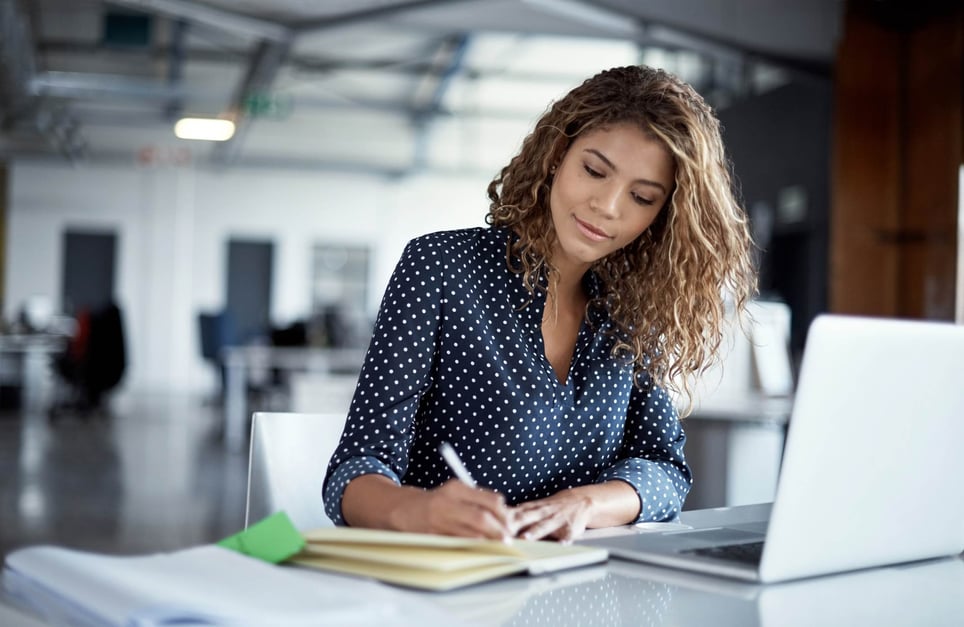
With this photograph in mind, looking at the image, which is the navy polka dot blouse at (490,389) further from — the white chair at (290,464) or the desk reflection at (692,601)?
the desk reflection at (692,601)

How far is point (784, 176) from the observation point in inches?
330

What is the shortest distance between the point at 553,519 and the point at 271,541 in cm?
33

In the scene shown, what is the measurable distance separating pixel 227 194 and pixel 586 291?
1461cm

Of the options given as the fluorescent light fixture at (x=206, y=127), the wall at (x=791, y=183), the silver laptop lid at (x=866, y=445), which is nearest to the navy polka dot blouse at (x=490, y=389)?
the silver laptop lid at (x=866, y=445)

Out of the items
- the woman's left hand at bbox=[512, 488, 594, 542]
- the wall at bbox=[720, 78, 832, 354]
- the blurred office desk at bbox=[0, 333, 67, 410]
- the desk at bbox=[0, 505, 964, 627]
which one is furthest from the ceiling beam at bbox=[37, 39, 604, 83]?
the desk at bbox=[0, 505, 964, 627]

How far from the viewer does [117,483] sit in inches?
254

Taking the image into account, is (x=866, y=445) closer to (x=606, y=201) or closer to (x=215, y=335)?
(x=606, y=201)

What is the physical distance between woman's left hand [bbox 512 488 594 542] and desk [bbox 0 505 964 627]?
88 mm

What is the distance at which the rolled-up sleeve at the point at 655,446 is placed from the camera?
1477 millimetres

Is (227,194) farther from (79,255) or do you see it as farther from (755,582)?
(755,582)

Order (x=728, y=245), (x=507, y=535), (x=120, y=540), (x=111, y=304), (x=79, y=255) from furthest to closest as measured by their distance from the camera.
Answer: (x=79, y=255) → (x=111, y=304) → (x=120, y=540) → (x=728, y=245) → (x=507, y=535)

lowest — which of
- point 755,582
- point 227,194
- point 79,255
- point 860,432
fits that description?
point 755,582

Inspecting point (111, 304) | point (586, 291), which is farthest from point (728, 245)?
point (111, 304)

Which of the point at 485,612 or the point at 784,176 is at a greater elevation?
the point at 784,176
